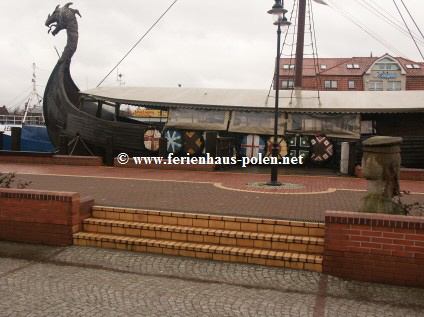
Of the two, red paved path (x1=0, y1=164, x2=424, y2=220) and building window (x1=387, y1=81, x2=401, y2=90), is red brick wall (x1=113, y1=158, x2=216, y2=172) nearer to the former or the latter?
red paved path (x1=0, y1=164, x2=424, y2=220)

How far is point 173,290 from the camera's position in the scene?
185 inches

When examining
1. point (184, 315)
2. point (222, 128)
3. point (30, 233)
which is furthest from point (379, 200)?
point (222, 128)

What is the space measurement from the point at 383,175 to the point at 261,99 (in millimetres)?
10856

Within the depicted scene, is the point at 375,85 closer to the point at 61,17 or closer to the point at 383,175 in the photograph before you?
the point at 61,17

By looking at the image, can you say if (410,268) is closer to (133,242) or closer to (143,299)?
(143,299)

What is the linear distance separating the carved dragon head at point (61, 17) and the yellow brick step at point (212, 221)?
1417cm

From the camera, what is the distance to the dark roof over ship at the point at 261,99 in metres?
14.2

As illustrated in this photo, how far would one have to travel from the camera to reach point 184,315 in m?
4.07

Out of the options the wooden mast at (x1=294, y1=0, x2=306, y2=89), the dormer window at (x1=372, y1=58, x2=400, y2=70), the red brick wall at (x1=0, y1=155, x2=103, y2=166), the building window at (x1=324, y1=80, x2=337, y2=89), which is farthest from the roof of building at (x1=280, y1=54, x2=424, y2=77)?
the red brick wall at (x1=0, y1=155, x2=103, y2=166)

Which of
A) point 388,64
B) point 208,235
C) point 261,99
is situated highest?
point 388,64

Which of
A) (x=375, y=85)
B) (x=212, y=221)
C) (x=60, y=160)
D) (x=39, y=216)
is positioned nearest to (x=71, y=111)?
(x=60, y=160)

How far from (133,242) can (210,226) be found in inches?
46.0

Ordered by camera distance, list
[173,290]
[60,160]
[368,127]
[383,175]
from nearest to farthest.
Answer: [173,290], [383,175], [368,127], [60,160]

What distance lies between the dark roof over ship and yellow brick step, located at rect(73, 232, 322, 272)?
31.5 feet
